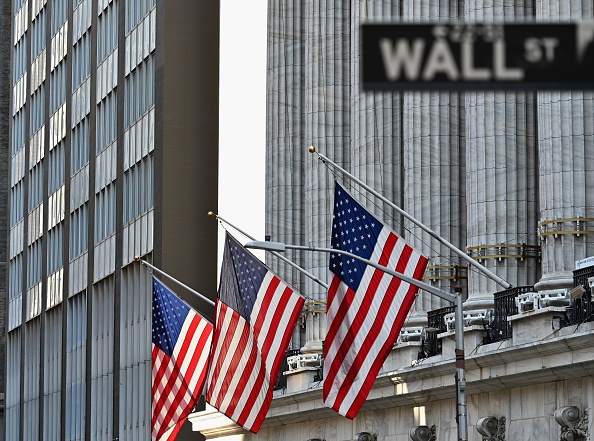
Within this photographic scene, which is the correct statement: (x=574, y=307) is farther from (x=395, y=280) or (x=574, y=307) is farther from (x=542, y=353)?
(x=395, y=280)

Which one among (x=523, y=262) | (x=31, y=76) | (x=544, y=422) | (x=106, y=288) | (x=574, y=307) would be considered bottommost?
(x=544, y=422)

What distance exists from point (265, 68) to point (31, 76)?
103 feet

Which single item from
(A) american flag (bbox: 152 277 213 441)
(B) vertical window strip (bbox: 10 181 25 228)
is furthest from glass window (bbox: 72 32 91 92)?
(A) american flag (bbox: 152 277 213 441)

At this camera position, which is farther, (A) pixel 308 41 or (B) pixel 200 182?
(B) pixel 200 182

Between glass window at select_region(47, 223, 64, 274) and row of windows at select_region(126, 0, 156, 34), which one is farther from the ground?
row of windows at select_region(126, 0, 156, 34)

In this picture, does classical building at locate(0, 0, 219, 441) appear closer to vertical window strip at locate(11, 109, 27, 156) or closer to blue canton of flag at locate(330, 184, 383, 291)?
vertical window strip at locate(11, 109, 27, 156)

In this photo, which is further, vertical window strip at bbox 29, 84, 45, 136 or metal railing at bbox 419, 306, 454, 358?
vertical window strip at bbox 29, 84, 45, 136

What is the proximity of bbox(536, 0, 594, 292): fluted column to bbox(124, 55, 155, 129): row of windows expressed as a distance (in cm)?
2853

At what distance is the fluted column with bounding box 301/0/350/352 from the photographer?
44.6 meters

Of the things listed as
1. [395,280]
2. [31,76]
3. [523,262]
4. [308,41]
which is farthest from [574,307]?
[31,76]

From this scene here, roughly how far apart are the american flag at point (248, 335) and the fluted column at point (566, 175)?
5.51 meters

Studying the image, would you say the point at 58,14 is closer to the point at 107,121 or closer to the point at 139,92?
the point at 107,121

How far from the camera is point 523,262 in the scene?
1358 inches

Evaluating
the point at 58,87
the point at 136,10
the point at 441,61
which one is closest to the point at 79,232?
the point at 58,87
